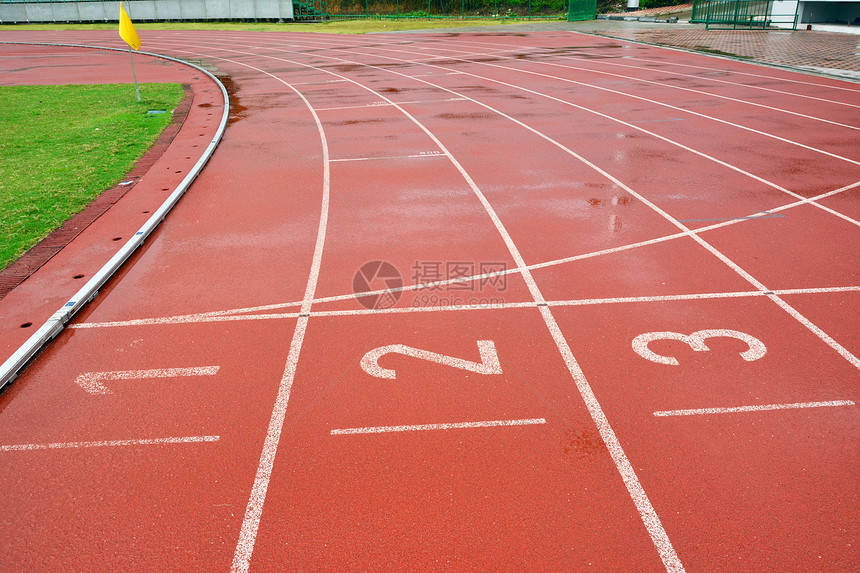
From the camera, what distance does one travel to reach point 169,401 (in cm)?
471

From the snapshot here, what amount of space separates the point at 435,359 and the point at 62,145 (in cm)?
1070

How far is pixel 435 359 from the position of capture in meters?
5.15

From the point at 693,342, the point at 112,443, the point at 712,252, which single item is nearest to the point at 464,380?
the point at 693,342

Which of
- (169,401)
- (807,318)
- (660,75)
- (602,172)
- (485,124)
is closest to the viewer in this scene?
(169,401)

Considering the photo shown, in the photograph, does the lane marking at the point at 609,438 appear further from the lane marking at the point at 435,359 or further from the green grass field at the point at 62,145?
the green grass field at the point at 62,145

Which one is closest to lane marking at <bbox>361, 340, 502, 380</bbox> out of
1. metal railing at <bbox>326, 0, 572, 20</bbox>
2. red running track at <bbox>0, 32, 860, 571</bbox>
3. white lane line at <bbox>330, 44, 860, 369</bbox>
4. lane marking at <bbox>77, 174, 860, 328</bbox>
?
red running track at <bbox>0, 32, 860, 571</bbox>

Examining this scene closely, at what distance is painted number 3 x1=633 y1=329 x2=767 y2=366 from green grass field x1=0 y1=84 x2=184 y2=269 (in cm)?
713

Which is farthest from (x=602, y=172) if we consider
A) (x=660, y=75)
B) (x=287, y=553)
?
(x=660, y=75)

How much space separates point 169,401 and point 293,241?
329cm

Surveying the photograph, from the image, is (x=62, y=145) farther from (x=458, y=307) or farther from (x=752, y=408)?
(x=752, y=408)

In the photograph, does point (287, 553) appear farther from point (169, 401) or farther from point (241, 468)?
point (169, 401)

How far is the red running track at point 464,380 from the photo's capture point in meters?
3.53

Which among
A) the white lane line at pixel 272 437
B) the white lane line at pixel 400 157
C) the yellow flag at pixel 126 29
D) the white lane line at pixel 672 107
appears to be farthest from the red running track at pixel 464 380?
the yellow flag at pixel 126 29

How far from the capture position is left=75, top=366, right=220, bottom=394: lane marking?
16.4 feet
